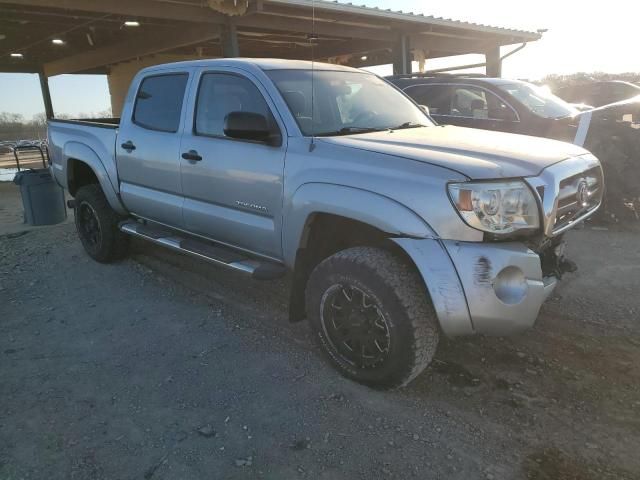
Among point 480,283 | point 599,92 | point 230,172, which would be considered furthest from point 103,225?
point 599,92

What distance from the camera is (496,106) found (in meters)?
7.10

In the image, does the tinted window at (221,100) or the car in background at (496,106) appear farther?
the car in background at (496,106)

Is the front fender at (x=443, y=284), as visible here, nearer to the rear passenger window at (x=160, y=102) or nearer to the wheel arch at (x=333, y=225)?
the wheel arch at (x=333, y=225)

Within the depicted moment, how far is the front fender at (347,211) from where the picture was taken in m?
2.70

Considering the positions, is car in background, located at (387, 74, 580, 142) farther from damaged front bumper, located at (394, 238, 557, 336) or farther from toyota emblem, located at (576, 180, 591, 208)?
damaged front bumper, located at (394, 238, 557, 336)

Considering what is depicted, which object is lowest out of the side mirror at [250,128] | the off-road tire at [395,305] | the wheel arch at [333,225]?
the off-road tire at [395,305]

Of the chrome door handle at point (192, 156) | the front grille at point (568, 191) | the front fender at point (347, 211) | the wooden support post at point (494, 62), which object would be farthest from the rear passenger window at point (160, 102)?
the wooden support post at point (494, 62)

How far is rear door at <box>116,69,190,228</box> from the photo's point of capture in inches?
167

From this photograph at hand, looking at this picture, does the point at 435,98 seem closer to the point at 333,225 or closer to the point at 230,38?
the point at 333,225

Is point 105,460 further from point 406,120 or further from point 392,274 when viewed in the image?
point 406,120

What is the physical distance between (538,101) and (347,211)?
212 inches

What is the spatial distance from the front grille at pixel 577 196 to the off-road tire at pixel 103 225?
4.16 metres

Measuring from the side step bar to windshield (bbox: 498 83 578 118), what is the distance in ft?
15.9

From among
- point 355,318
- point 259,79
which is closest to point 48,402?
A: point 355,318
